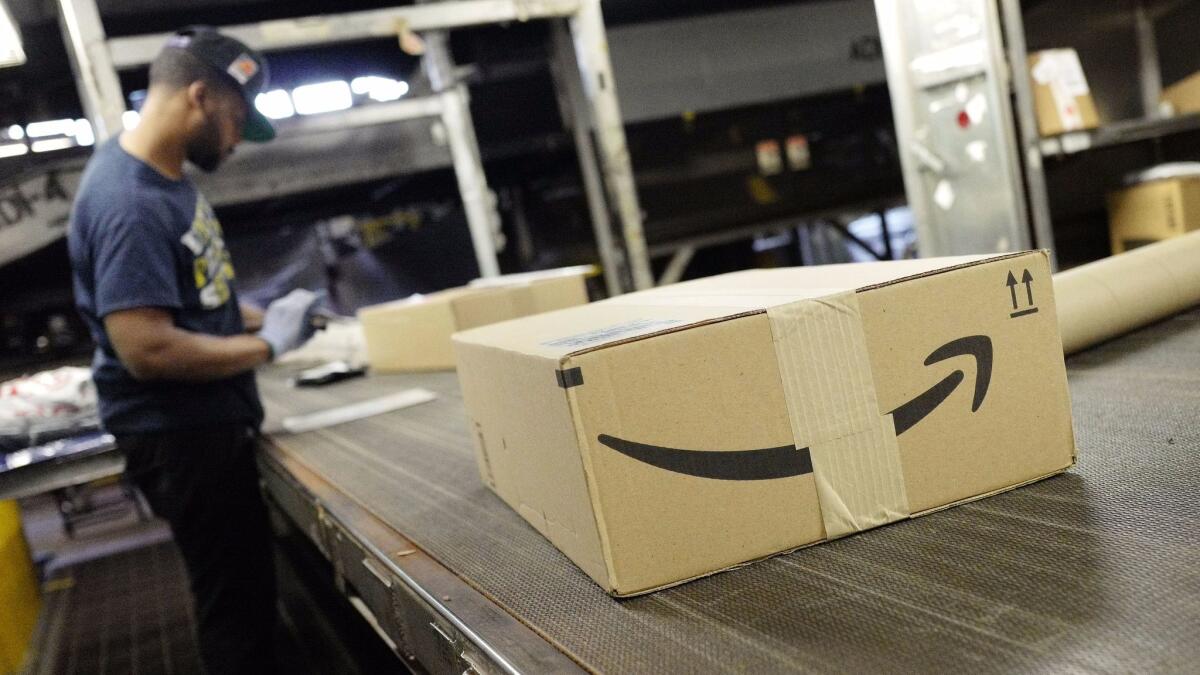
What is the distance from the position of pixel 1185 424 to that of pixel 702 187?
199 inches

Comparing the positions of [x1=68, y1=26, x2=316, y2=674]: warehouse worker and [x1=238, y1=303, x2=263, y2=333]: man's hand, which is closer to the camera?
[x1=68, y1=26, x2=316, y2=674]: warehouse worker

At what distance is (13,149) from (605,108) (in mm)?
4844

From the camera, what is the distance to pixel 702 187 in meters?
5.84

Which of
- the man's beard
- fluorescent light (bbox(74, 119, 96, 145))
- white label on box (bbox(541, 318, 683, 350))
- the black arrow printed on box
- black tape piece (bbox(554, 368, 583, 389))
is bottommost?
the black arrow printed on box

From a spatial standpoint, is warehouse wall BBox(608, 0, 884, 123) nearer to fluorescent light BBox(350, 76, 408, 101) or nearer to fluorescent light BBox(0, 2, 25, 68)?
fluorescent light BBox(350, 76, 408, 101)

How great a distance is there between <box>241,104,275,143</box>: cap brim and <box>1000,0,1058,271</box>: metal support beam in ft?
8.23

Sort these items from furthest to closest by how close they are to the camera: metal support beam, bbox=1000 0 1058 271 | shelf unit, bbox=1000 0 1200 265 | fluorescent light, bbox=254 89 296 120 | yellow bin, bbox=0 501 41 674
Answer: fluorescent light, bbox=254 89 296 120 < shelf unit, bbox=1000 0 1200 265 < metal support beam, bbox=1000 0 1058 271 < yellow bin, bbox=0 501 41 674

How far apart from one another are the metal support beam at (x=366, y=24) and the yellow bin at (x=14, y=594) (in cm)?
153

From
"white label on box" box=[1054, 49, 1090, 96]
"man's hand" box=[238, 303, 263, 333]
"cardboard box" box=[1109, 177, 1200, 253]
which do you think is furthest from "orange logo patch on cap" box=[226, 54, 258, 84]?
"cardboard box" box=[1109, 177, 1200, 253]

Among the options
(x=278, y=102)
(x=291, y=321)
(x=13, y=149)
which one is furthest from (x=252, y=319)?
(x=13, y=149)

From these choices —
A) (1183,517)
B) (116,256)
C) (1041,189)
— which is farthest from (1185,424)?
(1041,189)

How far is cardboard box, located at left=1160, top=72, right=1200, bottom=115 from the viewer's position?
13.5 ft

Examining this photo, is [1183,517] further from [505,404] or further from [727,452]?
[505,404]

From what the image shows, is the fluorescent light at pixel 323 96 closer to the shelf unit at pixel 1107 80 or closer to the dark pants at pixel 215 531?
the shelf unit at pixel 1107 80
